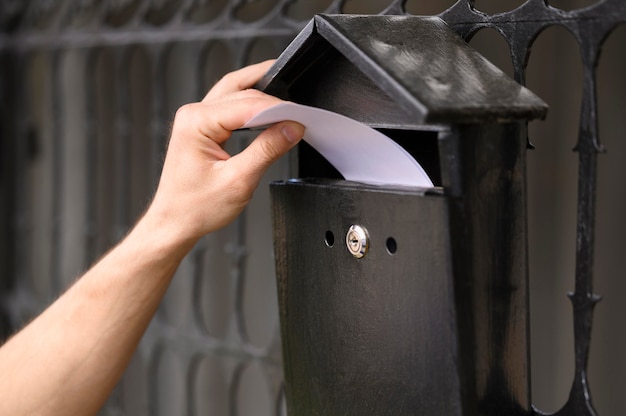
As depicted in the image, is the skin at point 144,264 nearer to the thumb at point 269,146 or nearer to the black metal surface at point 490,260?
the thumb at point 269,146

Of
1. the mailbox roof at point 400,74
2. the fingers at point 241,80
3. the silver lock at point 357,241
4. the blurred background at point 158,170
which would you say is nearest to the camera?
the mailbox roof at point 400,74

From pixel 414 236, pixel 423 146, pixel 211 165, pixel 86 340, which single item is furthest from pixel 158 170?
pixel 414 236

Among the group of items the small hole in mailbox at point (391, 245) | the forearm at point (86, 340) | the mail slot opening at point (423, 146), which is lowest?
the forearm at point (86, 340)

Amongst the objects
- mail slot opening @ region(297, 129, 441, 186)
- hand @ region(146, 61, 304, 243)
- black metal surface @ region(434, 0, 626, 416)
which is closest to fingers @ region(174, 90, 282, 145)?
hand @ region(146, 61, 304, 243)

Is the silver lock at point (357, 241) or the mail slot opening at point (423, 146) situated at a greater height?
the mail slot opening at point (423, 146)

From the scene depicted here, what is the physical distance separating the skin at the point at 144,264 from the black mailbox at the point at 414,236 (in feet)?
0.23

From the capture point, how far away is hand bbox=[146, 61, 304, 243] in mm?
918

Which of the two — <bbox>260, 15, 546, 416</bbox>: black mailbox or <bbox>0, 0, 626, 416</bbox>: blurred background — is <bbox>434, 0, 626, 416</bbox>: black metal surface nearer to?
<bbox>260, 15, 546, 416</bbox>: black mailbox

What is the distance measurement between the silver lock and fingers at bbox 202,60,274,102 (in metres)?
0.26

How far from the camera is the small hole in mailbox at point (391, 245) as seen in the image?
2.76 feet

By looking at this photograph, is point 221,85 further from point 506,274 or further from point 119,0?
point 119,0

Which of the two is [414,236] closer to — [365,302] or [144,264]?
[365,302]

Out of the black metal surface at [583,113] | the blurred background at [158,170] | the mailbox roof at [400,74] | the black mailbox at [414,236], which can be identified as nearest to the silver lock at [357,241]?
the black mailbox at [414,236]

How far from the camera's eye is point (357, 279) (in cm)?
90
